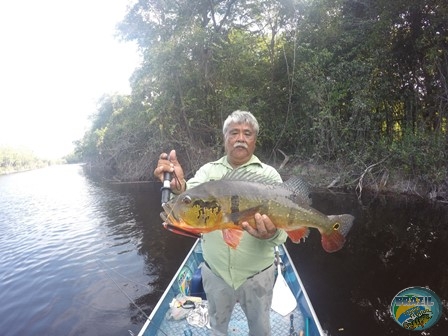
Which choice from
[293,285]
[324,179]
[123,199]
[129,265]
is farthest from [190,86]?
[293,285]

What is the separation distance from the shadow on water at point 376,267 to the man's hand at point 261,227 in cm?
517

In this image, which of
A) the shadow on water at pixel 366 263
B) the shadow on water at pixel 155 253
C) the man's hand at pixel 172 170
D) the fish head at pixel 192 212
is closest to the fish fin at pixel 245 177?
the fish head at pixel 192 212

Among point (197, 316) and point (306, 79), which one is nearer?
point (197, 316)

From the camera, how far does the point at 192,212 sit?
2.37m

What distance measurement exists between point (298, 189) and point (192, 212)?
992 mm

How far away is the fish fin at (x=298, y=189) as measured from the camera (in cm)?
260

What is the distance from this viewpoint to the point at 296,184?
8.84ft

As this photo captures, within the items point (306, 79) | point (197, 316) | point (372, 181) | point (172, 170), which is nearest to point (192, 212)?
point (172, 170)

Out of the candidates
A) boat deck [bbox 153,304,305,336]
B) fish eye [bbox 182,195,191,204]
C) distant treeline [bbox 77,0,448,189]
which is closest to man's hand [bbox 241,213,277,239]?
fish eye [bbox 182,195,191,204]

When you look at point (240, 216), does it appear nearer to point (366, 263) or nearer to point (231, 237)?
point (231, 237)

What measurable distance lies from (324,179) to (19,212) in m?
21.6

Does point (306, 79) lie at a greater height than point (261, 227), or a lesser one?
greater

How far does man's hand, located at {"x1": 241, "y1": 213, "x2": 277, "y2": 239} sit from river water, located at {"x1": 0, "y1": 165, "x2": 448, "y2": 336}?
13.6 ft

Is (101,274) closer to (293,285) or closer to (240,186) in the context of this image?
(293,285)
